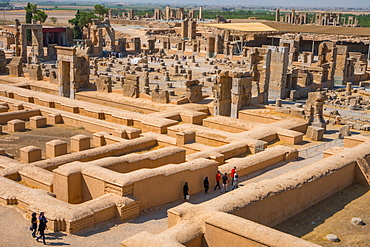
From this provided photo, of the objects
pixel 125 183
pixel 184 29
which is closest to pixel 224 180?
pixel 125 183

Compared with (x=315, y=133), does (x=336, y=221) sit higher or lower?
lower

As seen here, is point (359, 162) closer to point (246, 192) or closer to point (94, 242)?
point (246, 192)

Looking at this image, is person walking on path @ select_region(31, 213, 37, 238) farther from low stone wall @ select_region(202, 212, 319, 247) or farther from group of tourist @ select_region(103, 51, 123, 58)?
group of tourist @ select_region(103, 51, 123, 58)

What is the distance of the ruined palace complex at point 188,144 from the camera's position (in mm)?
11633

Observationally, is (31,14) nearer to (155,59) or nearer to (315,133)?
(155,59)

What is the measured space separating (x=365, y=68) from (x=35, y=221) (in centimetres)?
3495

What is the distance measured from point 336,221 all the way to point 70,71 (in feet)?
69.7

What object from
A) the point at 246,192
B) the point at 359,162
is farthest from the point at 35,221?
the point at 359,162

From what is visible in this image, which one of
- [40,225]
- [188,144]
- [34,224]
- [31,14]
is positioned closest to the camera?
[40,225]

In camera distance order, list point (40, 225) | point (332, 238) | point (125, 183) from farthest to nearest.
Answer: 1. point (125, 183)
2. point (332, 238)
3. point (40, 225)

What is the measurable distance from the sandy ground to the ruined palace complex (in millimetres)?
130

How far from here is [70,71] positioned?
29.6 m

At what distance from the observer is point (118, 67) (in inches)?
1756

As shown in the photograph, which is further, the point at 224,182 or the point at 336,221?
the point at 224,182
